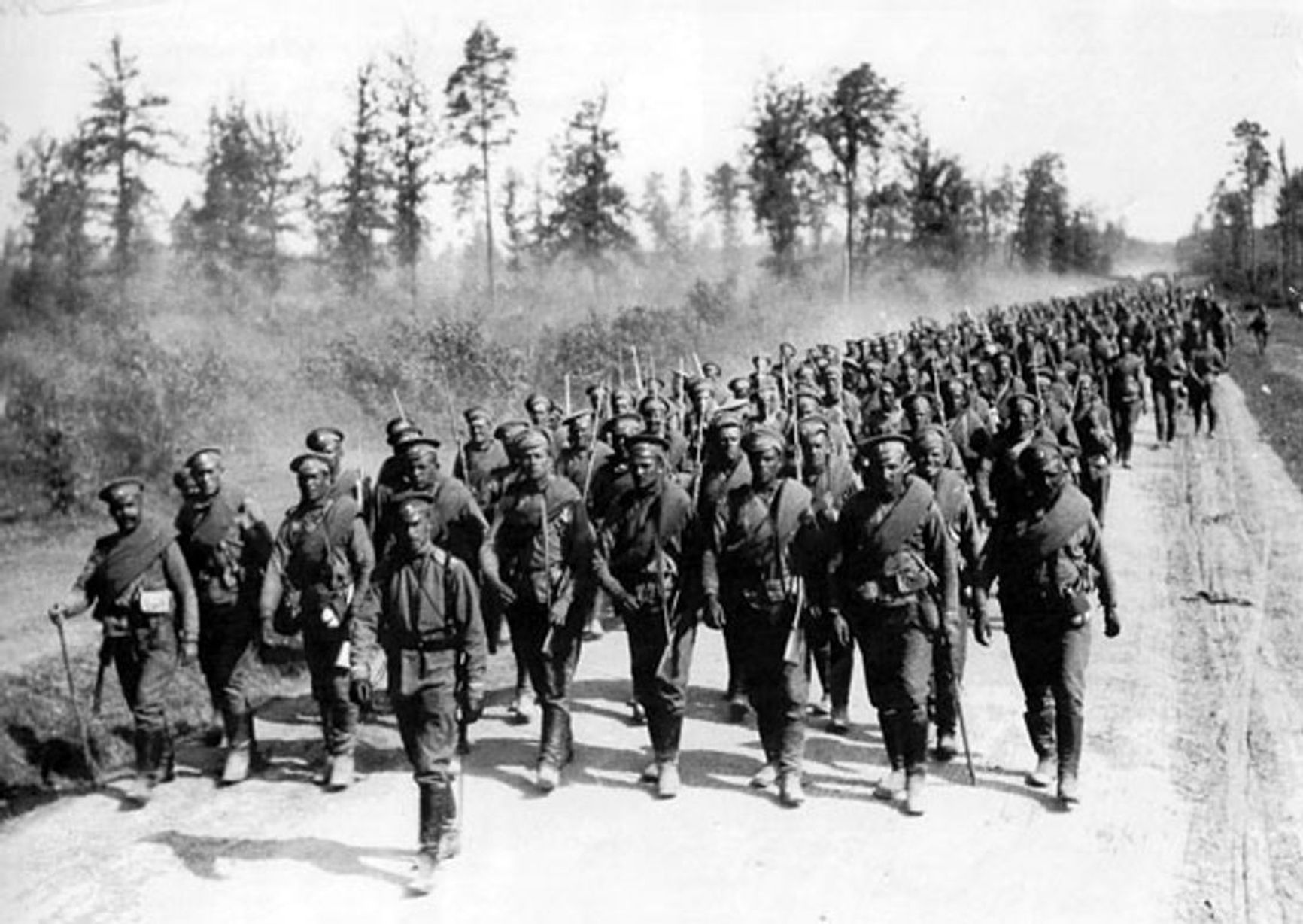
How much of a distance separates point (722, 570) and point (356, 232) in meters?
31.0

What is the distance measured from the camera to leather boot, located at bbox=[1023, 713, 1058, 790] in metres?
7.22

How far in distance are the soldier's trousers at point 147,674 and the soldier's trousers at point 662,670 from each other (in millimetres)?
2772

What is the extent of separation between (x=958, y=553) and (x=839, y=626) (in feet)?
2.86

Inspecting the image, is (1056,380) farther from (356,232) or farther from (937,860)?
(356,232)

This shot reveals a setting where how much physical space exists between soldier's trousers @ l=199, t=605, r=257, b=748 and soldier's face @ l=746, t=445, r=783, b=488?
330 centimetres

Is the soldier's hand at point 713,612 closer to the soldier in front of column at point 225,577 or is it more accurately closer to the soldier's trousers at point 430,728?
the soldier's trousers at point 430,728

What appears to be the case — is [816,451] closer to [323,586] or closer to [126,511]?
[323,586]

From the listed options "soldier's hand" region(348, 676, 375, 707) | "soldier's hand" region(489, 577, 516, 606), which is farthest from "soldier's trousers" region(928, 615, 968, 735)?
"soldier's hand" region(348, 676, 375, 707)

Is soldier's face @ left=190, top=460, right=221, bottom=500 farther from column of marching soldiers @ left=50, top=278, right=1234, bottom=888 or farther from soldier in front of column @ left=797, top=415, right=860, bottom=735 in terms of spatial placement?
soldier in front of column @ left=797, top=415, right=860, bottom=735

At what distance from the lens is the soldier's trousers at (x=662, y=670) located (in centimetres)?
717

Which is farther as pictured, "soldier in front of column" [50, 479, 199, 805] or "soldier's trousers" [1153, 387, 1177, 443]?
"soldier's trousers" [1153, 387, 1177, 443]

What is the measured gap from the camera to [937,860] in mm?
6215

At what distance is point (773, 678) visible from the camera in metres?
7.14

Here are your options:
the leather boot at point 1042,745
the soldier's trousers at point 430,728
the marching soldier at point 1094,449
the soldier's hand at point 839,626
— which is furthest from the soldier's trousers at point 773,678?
the marching soldier at point 1094,449
